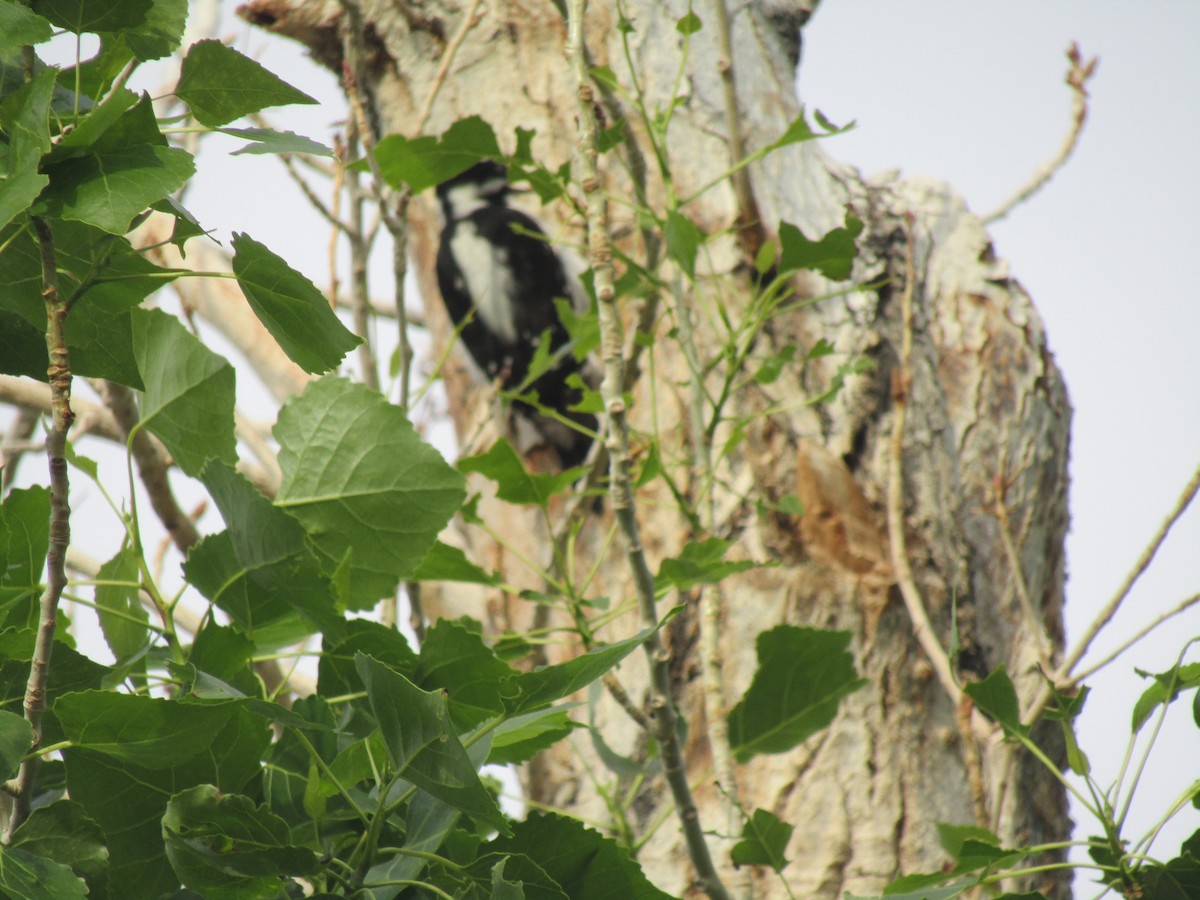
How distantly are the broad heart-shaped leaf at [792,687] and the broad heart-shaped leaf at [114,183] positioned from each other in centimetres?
49

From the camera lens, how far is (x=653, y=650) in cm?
68

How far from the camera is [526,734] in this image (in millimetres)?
480

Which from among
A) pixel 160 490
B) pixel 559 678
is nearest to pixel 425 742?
pixel 559 678

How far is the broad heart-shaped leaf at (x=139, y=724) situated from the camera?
37cm

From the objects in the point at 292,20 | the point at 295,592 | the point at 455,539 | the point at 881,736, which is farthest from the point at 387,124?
the point at 295,592

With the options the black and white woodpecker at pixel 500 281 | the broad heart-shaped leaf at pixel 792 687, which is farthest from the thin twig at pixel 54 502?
the black and white woodpecker at pixel 500 281

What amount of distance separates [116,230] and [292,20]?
1.65 m

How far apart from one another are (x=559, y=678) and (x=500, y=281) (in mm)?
1609

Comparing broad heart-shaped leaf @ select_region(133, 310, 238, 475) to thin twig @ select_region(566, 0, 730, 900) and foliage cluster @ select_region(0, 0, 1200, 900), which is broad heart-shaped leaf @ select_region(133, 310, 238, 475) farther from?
thin twig @ select_region(566, 0, 730, 900)

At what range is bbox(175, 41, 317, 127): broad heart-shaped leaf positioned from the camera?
43 centimetres

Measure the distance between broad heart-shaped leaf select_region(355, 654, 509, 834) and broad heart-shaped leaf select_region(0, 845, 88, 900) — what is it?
0.11 metres

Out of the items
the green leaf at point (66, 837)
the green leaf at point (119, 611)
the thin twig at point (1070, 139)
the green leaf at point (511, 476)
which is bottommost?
the green leaf at point (66, 837)

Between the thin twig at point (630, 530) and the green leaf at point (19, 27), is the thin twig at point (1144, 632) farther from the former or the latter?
the green leaf at point (19, 27)

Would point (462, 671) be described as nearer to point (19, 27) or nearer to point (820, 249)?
point (19, 27)
